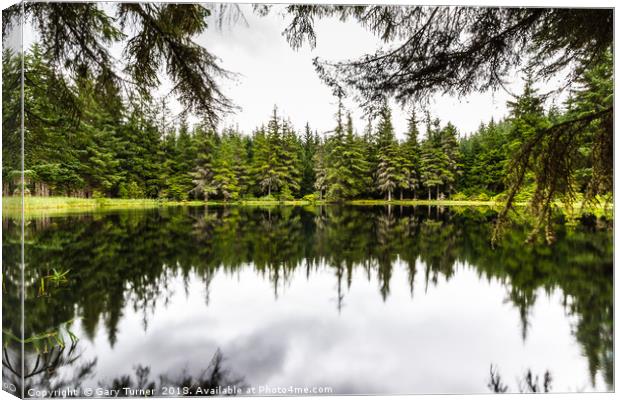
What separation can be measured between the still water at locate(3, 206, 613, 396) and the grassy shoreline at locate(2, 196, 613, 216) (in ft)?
0.20

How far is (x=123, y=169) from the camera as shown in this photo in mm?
2301

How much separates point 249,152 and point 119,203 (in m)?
1.07

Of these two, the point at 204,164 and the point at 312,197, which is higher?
the point at 204,164

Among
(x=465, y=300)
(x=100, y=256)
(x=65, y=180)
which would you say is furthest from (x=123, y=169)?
(x=465, y=300)

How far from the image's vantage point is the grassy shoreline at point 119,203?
1908mm

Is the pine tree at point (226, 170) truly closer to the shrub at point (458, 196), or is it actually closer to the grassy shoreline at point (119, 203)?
the grassy shoreline at point (119, 203)

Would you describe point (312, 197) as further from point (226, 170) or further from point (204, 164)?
point (204, 164)

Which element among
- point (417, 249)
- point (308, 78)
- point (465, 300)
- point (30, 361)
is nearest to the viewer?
point (30, 361)

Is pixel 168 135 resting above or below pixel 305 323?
above

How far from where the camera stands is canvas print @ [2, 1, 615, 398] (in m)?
1.93

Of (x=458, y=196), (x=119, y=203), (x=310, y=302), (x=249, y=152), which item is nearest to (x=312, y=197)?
(x=249, y=152)

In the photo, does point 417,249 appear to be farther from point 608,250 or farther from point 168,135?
point 168,135

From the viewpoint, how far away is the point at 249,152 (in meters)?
2.45

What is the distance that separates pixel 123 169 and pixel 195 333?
4.29ft
